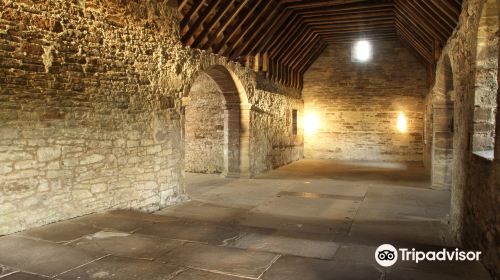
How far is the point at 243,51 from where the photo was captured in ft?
26.0

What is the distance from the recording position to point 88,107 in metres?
4.31

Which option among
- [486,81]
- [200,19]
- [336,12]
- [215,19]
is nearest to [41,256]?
[486,81]

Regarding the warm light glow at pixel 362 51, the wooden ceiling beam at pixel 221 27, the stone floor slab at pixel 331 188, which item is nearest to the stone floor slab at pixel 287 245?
the stone floor slab at pixel 331 188

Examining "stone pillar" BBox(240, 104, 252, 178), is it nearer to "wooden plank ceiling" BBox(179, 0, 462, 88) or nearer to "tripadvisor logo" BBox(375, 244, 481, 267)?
"wooden plank ceiling" BBox(179, 0, 462, 88)

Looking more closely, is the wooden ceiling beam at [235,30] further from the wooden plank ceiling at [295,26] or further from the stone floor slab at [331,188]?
the stone floor slab at [331,188]

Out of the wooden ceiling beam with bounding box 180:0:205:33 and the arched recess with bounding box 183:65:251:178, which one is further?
the arched recess with bounding box 183:65:251:178

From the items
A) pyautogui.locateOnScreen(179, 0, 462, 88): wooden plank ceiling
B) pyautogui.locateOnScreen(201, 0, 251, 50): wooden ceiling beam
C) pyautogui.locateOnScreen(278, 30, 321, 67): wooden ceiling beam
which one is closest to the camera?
pyautogui.locateOnScreen(179, 0, 462, 88): wooden plank ceiling

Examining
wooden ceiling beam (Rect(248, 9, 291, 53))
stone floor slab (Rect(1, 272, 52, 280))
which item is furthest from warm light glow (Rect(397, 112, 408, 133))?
stone floor slab (Rect(1, 272, 52, 280))

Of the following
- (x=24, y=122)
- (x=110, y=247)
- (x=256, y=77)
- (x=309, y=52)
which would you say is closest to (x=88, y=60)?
(x=24, y=122)

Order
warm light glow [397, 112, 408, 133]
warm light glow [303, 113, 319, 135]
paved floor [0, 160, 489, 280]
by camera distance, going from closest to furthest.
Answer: paved floor [0, 160, 489, 280] → warm light glow [397, 112, 408, 133] → warm light glow [303, 113, 319, 135]

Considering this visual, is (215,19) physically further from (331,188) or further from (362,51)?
(362,51)

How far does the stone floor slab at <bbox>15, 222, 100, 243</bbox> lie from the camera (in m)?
3.47

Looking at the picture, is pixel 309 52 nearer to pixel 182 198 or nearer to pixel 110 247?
pixel 182 198

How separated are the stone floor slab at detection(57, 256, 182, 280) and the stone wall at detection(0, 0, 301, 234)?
134cm
